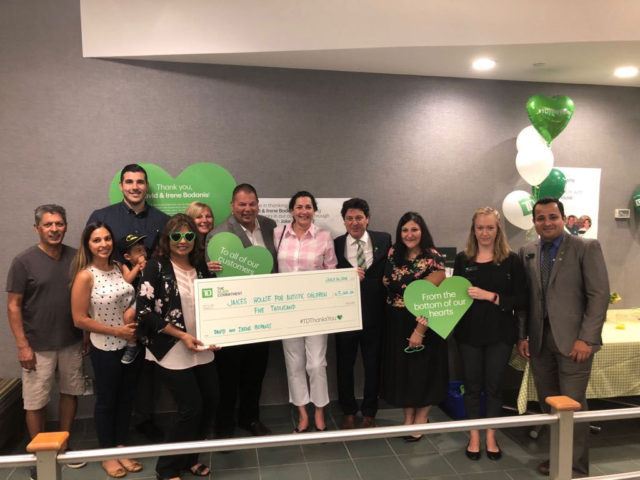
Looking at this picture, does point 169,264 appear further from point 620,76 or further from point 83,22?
point 620,76

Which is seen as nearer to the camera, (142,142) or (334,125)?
(142,142)

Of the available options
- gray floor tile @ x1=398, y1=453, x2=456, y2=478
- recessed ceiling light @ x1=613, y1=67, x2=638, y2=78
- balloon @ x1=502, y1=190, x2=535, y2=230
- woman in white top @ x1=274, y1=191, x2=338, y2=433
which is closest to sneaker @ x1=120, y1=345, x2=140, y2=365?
woman in white top @ x1=274, y1=191, x2=338, y2=433

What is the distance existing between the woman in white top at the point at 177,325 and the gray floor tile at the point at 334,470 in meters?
0.74

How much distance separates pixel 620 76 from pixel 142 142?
156 inches

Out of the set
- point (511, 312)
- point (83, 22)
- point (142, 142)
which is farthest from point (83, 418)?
point (511, 312)

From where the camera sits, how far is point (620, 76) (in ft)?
12.3

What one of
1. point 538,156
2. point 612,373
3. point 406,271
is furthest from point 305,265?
point 612,373

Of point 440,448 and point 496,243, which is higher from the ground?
point 496,243

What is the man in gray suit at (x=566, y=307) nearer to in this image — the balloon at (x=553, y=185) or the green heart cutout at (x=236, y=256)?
the balloon at (x=553, y=185)

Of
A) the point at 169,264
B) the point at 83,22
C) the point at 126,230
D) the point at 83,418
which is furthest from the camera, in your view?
the point at 83,418

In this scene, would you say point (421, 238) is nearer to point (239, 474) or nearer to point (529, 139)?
point (529, 139)

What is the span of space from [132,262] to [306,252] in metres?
1.10

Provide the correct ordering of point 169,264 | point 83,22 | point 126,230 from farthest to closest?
point 83,22 → point 126,230 → point 169,264

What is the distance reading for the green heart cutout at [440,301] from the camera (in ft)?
8.77
